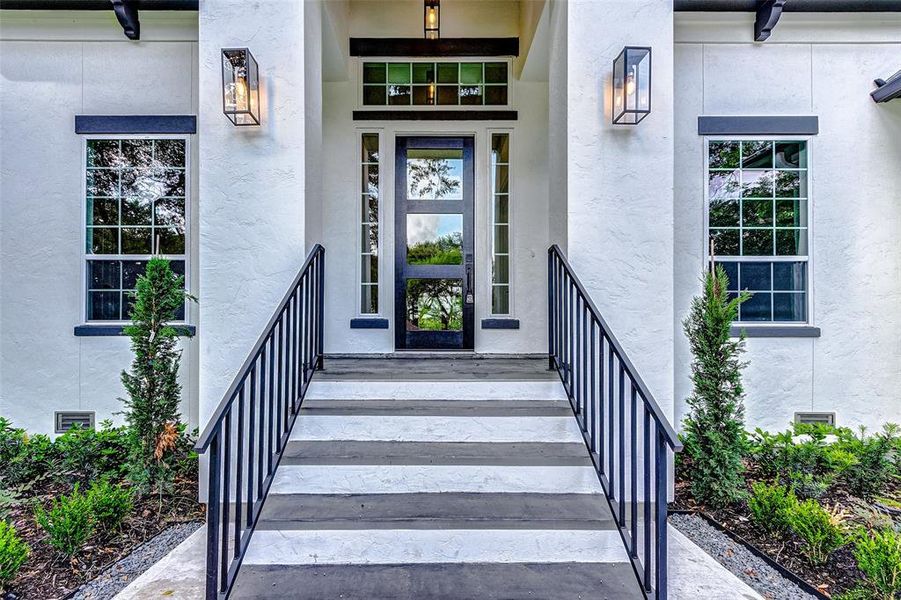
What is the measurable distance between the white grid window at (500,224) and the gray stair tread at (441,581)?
8.44 feet

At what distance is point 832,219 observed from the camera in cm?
403

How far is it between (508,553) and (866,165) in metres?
4.58

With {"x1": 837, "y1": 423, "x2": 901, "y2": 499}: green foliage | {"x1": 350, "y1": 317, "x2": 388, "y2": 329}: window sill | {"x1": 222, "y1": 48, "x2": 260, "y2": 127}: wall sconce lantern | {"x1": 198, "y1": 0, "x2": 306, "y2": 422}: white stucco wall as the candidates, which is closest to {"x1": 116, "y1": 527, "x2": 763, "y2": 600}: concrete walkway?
{"x1": 198, "y1": 0, "x2": 306, "y2": 422}: white stucco wall

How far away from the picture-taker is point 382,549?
225cm

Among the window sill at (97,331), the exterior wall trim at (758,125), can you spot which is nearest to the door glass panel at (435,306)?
the window sill at (97,331)

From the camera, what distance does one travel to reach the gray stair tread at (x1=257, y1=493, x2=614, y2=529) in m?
2.28

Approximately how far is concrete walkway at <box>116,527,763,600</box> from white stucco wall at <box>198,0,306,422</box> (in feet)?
4.65

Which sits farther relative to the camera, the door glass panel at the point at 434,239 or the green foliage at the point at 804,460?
the door glass panel at the point at 434,239

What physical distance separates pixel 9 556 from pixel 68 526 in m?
0.29

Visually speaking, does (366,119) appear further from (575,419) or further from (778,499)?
(778,499)

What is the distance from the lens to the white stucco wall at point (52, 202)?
3998 millimetres

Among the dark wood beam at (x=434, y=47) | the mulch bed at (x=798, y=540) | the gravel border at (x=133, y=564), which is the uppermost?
the dark wood beam at (x=434, y=47)

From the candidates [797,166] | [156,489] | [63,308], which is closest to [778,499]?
[797,166]

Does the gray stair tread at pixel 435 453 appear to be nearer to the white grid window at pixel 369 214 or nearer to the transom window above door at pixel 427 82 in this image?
the white grid window at pixel 369 214
